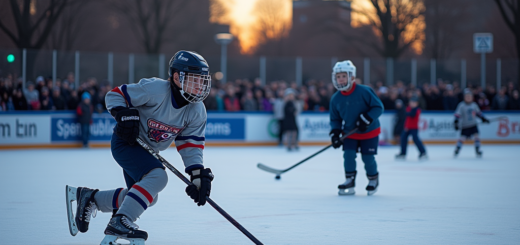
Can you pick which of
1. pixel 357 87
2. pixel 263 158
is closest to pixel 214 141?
pixel 263 158

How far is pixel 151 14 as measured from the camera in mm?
24734

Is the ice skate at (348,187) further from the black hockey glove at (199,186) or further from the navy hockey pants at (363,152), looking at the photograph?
the black hockey glove at (199,186)

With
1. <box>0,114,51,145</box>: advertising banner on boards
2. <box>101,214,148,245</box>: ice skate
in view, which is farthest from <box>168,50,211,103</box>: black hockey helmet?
<box>0,114,51,145</box>: advertising banner on boards

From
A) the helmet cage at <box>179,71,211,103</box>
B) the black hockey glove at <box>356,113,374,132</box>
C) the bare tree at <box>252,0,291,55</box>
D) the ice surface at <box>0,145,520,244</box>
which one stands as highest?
the bare tree at <box>252,0,291,55</box>

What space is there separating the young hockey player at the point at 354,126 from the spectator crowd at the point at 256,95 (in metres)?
8.20

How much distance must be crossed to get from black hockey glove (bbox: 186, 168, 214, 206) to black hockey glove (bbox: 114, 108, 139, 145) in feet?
1.39

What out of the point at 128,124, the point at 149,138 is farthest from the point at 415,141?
the point at 128,124

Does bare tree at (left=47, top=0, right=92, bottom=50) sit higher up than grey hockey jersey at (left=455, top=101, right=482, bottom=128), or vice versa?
bare tree at (left=47, top=0, right=92, bottom=50)

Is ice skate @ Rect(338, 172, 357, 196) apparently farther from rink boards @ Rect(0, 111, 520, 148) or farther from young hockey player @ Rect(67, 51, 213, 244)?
rink boards @ Rect(0, 111, 520, 148)

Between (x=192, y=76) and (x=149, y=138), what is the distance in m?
0.51

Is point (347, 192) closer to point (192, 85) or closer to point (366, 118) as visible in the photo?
point (366, 118)

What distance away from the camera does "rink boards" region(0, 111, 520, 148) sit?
1340 cm

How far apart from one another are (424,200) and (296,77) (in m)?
12.7

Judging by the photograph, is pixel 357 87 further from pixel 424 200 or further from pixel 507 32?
pixel 507 32
